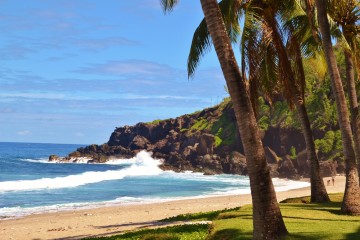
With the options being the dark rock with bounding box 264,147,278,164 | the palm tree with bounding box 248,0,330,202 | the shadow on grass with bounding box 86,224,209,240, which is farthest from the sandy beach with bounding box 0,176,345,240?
the dark rock with bounding box 264,147,278,164

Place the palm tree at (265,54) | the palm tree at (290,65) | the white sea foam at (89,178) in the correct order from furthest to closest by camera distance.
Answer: the white sea foam at (89,178)
the palm tree at (290,65)
the palm tree at (265,54)

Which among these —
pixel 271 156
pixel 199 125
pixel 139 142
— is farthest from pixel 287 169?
pixel 139 142

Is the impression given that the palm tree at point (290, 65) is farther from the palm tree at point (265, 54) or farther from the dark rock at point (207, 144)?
the dark rock at point (207, 144)

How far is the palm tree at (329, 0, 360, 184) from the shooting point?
16.2 meters

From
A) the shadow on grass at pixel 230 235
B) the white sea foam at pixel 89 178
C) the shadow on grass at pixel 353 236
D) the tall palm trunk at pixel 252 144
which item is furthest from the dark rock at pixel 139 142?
the tall palm trunk at pixel 252 144

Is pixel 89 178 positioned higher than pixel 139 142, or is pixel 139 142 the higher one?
pixel 139 142

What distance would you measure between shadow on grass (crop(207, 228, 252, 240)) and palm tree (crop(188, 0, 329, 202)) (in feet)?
16.4

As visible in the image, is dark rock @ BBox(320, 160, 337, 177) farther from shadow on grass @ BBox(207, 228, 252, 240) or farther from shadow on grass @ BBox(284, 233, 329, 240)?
shadow on grass @ BBox(284, 233, 329, 240)

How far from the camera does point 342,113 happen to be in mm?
14828

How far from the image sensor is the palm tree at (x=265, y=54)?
46.1 ft

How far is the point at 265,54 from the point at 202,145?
196ft

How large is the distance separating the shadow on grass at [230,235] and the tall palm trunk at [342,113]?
5.15 m

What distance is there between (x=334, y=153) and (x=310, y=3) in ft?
143

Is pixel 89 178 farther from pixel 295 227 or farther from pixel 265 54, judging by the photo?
pixel 295 227
